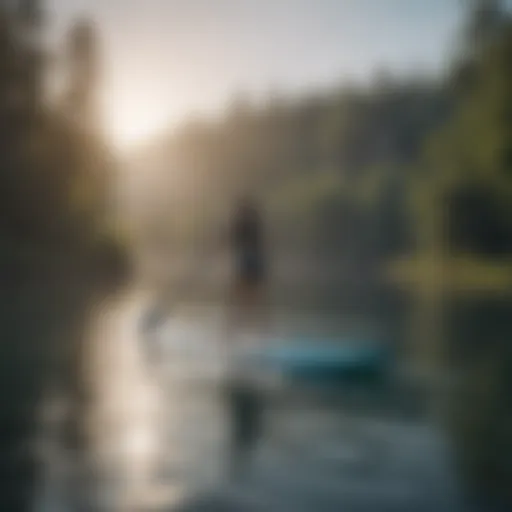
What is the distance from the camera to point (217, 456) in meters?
4.48

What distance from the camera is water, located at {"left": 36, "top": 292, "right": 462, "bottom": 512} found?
371cm

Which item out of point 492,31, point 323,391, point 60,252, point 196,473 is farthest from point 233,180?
point 196,473

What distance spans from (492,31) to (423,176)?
2.52m

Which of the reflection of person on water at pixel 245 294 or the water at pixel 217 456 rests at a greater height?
the reflection of person on water at pixel 245 294

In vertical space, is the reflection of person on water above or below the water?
above

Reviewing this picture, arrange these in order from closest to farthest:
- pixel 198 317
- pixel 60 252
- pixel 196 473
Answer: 1. pixel 196 473
2. pixel 198 317
3. pixel 60 252

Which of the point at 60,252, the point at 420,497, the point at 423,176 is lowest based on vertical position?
the point at 420,497

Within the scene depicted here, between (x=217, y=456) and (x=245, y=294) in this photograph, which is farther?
(x=245, y=294)

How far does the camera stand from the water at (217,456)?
371 cm

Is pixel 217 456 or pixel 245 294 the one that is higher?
pixel 245 294

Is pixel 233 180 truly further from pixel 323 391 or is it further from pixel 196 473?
pixel 196 473

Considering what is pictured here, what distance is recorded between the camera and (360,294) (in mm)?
12695

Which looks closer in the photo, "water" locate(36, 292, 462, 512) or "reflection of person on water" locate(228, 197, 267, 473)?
"water" locate(36, 292, 462, 512)

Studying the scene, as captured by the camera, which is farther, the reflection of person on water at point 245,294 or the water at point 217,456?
the reflection of person on water at point 245,294
